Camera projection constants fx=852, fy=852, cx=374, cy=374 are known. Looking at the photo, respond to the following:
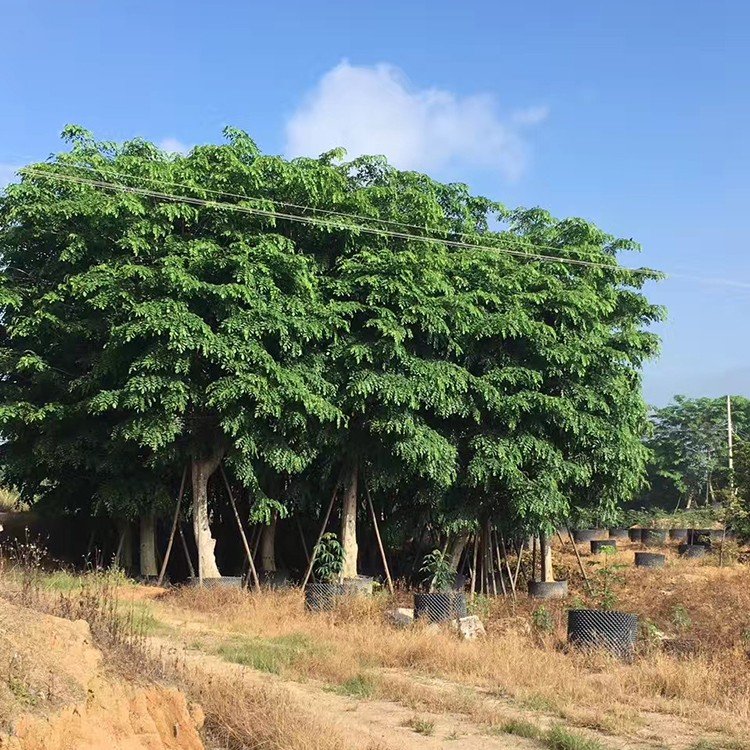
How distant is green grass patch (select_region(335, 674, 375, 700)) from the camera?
8.10 meters

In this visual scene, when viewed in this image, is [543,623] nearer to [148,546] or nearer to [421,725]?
[421,725]

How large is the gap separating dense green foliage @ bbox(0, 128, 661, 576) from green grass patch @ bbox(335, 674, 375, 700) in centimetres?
625

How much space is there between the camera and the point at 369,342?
15352 millimetres

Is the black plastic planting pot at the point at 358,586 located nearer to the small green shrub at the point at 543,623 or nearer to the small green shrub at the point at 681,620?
the small green shrub at the point at 543,623

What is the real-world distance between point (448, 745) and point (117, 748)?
2617mm

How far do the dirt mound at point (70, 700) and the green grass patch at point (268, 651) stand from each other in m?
2.92

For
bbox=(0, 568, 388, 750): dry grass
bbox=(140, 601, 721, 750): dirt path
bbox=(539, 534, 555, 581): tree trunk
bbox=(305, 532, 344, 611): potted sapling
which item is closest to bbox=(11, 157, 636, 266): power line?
bbox=(305, 532, 344, 611): potted sapling

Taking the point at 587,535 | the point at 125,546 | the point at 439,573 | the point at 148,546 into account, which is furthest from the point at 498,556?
the point at 587,535

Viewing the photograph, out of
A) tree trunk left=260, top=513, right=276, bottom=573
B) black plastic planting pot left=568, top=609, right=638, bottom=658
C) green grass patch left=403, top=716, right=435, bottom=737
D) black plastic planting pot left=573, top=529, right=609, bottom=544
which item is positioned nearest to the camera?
green grass patch left=403, top=716, right=435, bottom=737

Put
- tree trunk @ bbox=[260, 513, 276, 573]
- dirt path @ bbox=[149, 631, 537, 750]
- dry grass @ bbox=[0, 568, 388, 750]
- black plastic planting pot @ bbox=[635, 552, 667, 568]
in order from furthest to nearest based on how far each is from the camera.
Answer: black plastic planting pot @ bbox=[635, 552, 667, 568]
tree trunk @ bbox=[260, 513, 276, 573]
dirt path @ bbox=[149, 631, 537, 750]
dry grass @ bbox=[0, 568, 388, 750]

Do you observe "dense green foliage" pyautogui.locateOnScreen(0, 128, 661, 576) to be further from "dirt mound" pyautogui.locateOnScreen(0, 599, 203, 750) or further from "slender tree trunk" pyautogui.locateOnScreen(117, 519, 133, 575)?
"dirt mound" pyautogui.locateOnScreen(0, 599, 203, 750)

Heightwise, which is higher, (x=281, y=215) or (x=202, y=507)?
(x=281, y=215)

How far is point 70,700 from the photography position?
5.23 m

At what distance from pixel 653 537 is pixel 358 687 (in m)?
21.7
